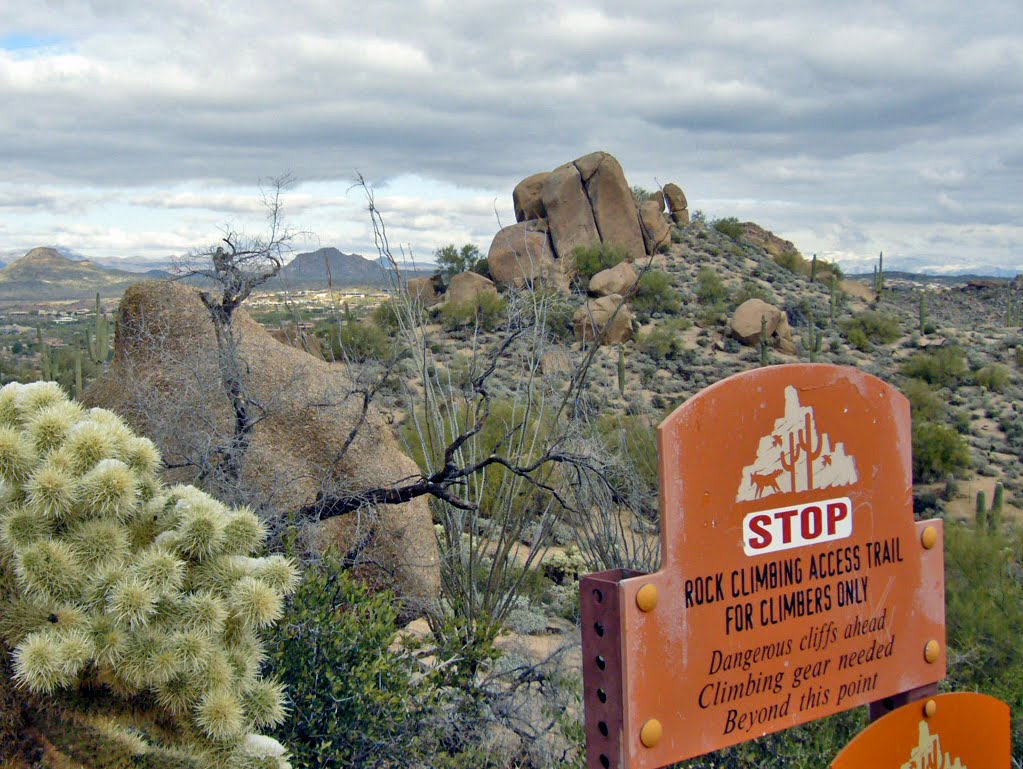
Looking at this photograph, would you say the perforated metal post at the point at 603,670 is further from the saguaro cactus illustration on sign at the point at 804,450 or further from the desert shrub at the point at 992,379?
the desert shrub at the point at 992,379

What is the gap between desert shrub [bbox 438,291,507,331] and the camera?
1232 inches

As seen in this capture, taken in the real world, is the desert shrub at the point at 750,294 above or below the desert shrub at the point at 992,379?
above

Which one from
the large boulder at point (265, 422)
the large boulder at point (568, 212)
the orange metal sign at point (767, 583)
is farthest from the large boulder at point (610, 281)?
the orange metal sign at point (767, 583)

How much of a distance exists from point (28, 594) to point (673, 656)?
8.07 ft

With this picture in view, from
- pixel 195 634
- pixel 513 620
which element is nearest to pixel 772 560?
pixel 195 634

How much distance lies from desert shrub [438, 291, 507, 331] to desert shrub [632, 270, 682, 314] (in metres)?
6.27

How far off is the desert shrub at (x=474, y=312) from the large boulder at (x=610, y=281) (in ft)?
10.8

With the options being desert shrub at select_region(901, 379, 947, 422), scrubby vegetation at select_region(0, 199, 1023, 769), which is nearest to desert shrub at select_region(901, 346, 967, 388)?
scrubby vegetation at select_region(0, 199, 1023, 769)

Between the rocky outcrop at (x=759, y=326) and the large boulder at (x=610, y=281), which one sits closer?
the large boulder at (x=610, y=281)

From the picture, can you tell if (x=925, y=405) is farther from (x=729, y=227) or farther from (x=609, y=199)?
(x=729, y=227)

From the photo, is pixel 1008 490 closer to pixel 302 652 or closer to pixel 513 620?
pixel 513 620

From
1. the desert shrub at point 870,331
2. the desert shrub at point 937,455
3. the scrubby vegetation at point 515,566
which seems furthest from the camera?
the desert shrub at point 870,331

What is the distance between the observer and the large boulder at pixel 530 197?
39312 mm

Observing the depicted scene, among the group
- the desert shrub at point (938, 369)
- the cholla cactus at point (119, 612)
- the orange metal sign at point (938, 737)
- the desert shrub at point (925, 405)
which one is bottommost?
the desert shrub at point (925, 405)
